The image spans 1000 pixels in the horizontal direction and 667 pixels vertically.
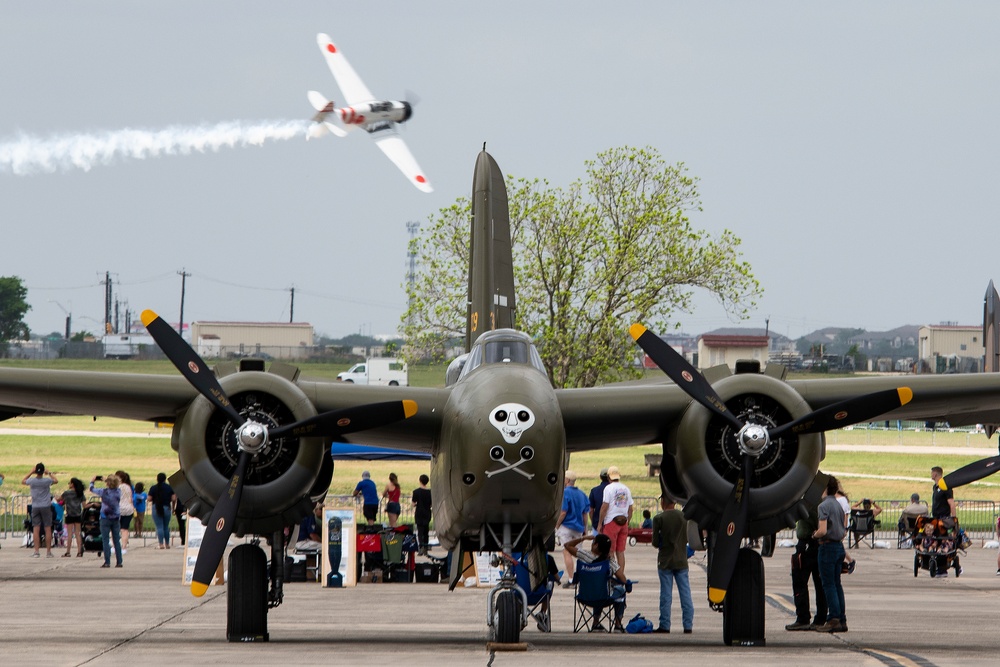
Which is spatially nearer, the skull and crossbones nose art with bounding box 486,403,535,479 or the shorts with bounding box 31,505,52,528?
the skull and crossbones nose art with bounding box 486,403,535,479

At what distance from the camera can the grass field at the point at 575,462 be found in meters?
58.1

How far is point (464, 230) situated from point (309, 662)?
4235cm

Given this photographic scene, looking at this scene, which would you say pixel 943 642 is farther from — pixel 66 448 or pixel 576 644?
pixel 66 448

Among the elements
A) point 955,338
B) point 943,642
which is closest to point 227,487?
point 943,642

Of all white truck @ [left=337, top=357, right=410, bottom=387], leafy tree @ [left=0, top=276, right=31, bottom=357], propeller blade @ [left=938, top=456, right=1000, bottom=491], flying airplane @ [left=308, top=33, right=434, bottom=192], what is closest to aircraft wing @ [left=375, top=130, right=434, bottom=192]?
flying airplane @ [left=308, top=33, right=434, bottom=192]

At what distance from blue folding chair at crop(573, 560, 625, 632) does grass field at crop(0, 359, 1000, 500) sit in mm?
32405

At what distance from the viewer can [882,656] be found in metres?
16.2

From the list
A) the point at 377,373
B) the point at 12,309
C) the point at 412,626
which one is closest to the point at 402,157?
the point at 412,626

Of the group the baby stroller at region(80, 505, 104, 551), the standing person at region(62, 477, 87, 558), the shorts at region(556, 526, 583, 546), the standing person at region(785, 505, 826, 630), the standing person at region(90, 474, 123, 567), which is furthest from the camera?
the baby stroller at region(80, 505, 104, 551)

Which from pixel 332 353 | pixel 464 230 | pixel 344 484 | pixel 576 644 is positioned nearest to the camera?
pixel 576 644

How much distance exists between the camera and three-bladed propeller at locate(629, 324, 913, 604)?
1678 cm

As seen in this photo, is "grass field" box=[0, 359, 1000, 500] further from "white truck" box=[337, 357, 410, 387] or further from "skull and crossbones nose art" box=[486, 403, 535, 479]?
"skull and crossbones nose art" box=[486, 403, 535, 479]

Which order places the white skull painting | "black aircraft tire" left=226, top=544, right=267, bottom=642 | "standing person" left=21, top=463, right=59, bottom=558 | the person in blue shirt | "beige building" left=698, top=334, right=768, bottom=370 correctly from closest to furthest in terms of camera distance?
the white skull painting → "black aircraft tire" left=226, top=544, right=267, bottom=642 → the person in blue shirt → "standing person" left=21, top=463, right=59, bottom=558 → "beige building" left=698, top=334, right=768, bottom=370

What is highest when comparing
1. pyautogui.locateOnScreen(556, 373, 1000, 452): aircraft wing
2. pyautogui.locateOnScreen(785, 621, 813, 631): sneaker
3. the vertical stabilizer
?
the vertical stabilizer
